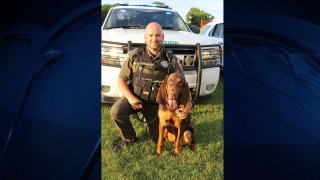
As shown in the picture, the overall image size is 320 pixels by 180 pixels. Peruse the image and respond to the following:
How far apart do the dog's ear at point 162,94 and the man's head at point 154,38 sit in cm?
30

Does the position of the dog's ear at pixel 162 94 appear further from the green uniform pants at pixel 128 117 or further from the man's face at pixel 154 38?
the man's face at pixel 154 38

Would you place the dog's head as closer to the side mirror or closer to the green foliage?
the side mirror

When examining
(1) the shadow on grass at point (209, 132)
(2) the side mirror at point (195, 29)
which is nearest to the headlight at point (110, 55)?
(2) the side mirror at point (195, 29)

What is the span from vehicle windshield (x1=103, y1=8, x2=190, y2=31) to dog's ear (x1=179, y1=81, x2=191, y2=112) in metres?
0.59

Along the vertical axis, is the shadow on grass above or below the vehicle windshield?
below

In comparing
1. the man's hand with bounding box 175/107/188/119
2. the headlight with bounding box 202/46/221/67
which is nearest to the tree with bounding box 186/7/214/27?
the headlight with bounding box 202/46/221/67

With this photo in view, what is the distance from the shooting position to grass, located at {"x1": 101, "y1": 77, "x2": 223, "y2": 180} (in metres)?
3.40

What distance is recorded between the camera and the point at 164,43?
342cm

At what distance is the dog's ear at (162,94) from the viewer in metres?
3.37

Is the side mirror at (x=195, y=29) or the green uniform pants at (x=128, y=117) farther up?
the side mirror at (x=195, y=29)

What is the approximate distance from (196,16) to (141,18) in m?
0.53

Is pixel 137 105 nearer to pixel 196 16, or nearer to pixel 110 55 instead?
pixel 110 55
